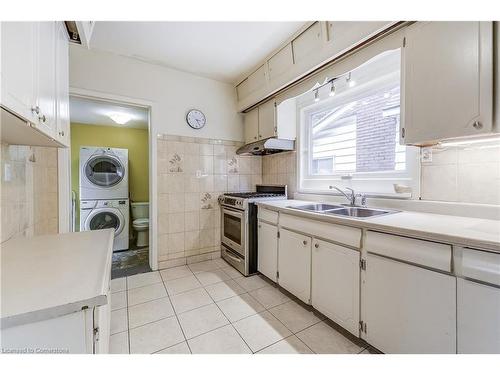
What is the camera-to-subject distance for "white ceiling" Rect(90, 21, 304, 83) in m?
1.89

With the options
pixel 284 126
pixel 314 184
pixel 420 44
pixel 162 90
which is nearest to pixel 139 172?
pixel 162 90

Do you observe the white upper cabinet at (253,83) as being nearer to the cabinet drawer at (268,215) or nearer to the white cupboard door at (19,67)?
Result: the cabinet drawer at (268,215)

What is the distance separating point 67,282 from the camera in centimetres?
75

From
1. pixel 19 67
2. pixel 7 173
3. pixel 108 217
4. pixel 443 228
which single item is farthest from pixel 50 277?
pixel 108 217

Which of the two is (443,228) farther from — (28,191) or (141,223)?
(141,223)

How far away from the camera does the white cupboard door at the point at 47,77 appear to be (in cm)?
93

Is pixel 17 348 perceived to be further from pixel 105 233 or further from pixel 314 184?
pixel 314 184

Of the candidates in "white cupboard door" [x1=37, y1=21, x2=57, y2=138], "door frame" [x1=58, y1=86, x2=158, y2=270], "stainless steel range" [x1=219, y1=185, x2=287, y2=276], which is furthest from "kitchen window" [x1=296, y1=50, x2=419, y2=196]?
"white cupboard door" [x1=37, y1=21, x2=57, y2=138]

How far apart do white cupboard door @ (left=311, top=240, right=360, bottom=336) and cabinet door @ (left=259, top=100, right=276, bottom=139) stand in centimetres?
151

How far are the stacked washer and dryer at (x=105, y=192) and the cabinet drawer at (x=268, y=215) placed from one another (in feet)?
8.15

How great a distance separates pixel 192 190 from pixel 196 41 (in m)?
1.63

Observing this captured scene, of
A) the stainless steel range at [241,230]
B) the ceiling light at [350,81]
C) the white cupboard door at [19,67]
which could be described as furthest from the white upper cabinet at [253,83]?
the white cupboard door at [19,67]

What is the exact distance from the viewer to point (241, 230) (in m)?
2.49

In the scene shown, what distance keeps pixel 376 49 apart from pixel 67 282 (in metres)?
2.18
